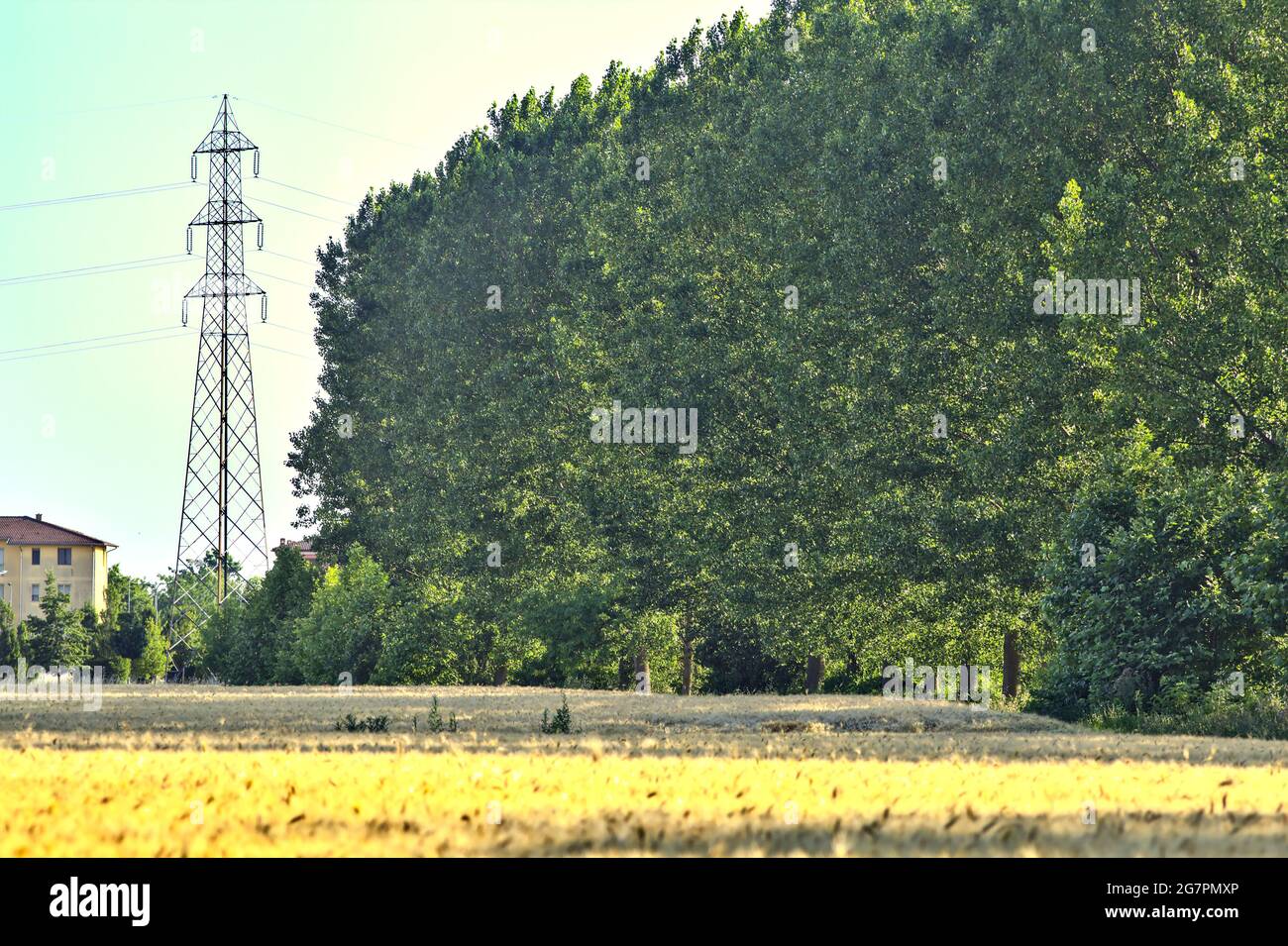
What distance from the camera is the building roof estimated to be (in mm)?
137625

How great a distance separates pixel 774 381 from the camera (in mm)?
37531

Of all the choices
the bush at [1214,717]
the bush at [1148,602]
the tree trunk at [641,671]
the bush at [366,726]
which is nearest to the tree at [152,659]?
the tree trunk at [641,671]

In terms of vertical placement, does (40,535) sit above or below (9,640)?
above

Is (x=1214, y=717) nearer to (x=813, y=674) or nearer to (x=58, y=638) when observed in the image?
(x=813, y=674)

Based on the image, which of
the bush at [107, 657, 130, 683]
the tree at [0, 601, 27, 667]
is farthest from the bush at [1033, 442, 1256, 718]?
the tree at [0, 601, 27, 667]

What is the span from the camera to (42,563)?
13938 cm

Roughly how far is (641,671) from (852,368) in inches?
638

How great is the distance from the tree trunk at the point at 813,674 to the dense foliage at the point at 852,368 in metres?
0.10

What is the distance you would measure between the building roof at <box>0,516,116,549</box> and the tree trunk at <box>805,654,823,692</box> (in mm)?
Result: 113584

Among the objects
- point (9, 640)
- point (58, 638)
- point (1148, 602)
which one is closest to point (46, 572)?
point (9, 640)

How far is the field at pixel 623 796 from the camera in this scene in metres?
6.21

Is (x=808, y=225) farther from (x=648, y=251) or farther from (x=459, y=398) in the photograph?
(x=459, y=398)

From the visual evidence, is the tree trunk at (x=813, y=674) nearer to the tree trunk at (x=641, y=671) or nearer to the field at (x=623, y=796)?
the tree trunk at (x=641, y=671)

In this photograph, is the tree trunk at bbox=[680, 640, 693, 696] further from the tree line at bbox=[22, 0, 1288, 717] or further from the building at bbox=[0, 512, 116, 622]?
the building at bbox=[0, 512, 116, 622]
